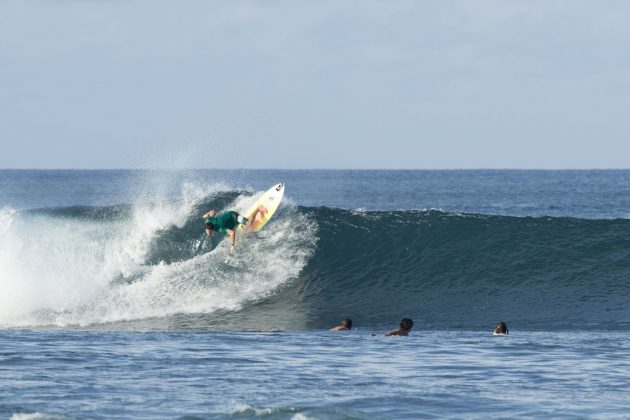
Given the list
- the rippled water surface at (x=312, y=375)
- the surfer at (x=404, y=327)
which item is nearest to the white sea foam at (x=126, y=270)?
the rippled water surface at (x=312, y=375)

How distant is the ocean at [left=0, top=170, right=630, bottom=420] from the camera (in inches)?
431

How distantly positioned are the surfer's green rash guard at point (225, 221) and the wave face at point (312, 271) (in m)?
0.82

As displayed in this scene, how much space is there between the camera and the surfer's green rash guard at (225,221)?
20.4m

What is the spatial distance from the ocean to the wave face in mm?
60

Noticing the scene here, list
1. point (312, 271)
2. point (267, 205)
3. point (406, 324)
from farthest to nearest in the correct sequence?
point (267, 205)
point (312, 271)
point (406, 324)

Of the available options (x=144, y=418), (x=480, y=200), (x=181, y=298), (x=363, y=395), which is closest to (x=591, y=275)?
(x=181, y=298)

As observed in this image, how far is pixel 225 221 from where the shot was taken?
20.6 meters

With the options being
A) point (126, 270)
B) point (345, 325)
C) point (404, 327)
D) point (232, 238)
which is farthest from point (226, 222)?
point (404, 327)

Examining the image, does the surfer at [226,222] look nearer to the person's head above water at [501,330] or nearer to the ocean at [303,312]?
the ocean at [303,312]

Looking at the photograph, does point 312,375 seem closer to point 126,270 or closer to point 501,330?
point 501,330

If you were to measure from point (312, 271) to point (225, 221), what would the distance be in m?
2.30

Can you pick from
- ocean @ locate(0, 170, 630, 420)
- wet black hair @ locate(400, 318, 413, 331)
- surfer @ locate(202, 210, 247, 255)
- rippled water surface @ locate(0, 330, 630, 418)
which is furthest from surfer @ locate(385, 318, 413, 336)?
surfer @ locate(202, 210, 247, 255)

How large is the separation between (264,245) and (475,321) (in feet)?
18.7

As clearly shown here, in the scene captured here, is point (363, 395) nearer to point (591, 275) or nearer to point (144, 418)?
point (144, 418)
